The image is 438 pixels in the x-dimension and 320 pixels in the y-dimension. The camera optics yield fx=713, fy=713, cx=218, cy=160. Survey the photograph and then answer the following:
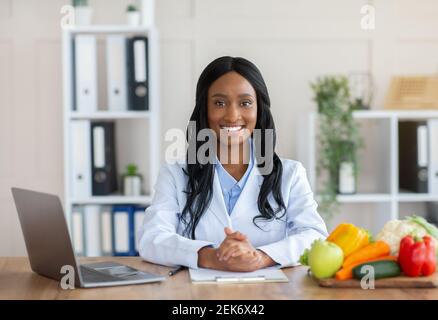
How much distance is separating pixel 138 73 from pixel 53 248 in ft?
7.20

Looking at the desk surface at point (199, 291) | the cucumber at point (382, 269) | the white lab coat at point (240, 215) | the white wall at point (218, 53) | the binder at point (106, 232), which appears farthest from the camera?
the white wall at point (218, 53)

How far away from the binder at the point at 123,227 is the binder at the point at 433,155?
166 centimetres

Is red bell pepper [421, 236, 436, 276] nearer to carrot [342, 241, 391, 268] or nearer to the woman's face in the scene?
carrot [342, 241, 391, 268]

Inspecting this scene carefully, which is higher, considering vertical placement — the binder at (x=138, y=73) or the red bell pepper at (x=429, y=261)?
the binder at (x=138, y=73)

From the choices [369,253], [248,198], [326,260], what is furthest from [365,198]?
[326,260]

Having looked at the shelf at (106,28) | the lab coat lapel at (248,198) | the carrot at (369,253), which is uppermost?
the shelf at (106,28)

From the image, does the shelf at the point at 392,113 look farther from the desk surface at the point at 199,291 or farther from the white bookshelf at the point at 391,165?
the desk surface at the point at 199,291

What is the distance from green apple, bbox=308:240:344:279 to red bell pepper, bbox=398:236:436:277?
156 mm

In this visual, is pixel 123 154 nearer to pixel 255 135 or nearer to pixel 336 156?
pixel 336 156

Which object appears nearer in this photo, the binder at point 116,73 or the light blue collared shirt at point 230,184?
the light blue collared shirt at point 230,184

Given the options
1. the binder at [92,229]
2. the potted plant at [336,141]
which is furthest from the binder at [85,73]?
the potted plant at [336,141]

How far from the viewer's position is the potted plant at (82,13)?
12.9 feet

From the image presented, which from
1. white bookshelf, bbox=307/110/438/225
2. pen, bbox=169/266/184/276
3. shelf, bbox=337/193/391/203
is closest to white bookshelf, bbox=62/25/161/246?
white bookshelf, bbox=307/110/438/225

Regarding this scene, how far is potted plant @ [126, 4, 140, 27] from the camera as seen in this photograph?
3914 millimetres
